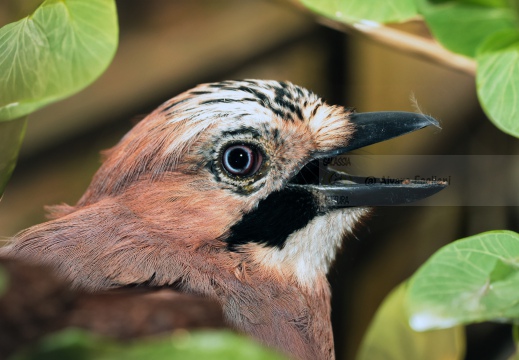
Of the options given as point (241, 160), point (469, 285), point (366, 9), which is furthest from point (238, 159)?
point (469, 285)

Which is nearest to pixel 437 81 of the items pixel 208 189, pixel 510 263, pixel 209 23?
pixel 209 23

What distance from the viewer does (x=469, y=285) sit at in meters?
0.89

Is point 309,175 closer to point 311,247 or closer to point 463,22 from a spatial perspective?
point 311,247

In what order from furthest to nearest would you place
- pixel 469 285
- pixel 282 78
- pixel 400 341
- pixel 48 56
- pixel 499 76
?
pixel 282 78 < pixel 400 341 < pixel 499 76 < pixel 48 56 < pixel 469 285

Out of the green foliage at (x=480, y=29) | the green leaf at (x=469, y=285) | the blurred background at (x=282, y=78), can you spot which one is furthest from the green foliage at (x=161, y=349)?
the blurred background at (x=282, y=78)

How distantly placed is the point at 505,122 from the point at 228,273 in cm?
72

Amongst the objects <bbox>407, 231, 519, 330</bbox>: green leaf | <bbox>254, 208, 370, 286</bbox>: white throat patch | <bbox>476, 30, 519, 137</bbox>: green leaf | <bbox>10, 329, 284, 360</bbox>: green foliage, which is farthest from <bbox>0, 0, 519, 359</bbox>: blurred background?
<bbox>10, 329, 284, 360</bbox>: green foliage

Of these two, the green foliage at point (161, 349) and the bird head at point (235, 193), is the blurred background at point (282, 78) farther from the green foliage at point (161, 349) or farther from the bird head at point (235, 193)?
the green foliage at point (161, 349)

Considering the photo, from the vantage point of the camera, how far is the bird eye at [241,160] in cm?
159

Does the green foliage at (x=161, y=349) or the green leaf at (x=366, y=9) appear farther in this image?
the green leaf at (x=366, y=9)

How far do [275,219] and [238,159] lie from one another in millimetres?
A: 178

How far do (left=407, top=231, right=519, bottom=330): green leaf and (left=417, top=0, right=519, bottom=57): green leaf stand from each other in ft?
1.52

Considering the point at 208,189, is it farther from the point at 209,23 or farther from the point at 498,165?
the point at 209,23

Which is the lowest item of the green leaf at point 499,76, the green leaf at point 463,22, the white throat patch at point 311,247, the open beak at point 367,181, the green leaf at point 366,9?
the white throat patch at point 311,247
